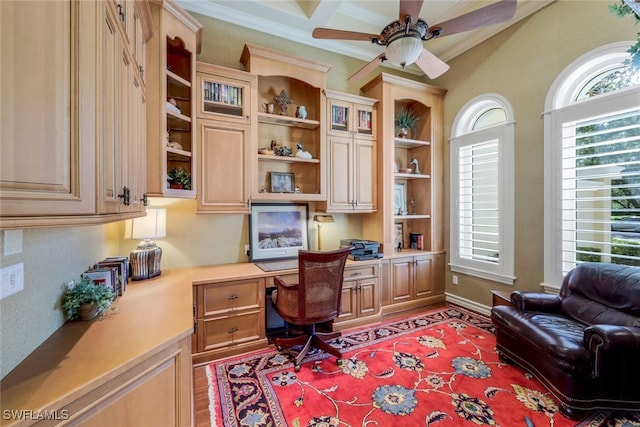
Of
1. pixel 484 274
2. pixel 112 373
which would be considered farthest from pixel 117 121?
pixel 484 274

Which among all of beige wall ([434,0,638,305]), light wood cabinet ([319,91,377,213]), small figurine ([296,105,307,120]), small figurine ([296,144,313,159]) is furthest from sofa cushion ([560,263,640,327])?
small figurine ([296,105,307,120])

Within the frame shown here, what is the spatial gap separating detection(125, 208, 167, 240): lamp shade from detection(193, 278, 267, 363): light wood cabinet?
0.62 meters

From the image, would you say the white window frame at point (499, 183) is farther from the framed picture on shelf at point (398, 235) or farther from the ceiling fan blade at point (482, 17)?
the ceiling fan blade at point (482, 17)

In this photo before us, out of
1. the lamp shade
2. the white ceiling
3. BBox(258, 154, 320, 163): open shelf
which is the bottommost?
the lamp shade

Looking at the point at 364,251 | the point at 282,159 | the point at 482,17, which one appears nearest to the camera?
the point at 482,17

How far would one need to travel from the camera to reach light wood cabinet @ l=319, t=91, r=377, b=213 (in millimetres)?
3307

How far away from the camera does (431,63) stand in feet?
7.66

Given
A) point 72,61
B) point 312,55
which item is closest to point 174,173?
point 72,61

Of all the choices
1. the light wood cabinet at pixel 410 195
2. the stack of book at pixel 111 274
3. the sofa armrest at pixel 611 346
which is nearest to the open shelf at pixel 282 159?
the light wood cabinet at pixel 410 195

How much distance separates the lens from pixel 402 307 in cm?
356

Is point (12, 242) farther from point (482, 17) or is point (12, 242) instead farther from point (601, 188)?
point (601, 188)

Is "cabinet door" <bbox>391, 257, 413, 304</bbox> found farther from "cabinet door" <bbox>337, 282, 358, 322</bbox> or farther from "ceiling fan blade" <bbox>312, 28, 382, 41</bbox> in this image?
→ "ceiling fan blade" <bbox>312, 28, 382, 41</bbox>

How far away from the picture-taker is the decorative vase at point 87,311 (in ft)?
4.69

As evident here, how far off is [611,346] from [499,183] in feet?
6.84
